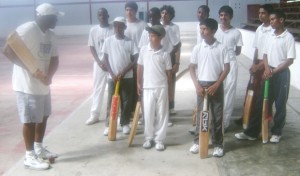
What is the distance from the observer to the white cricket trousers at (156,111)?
A: 15.6 feet

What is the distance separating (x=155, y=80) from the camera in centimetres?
471

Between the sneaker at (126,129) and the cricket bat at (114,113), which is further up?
the cricket bat at (114,113)

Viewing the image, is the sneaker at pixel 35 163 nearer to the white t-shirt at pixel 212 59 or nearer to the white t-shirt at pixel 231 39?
the white t-shirt at pixel 212 59

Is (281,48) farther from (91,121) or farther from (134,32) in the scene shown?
(91,121)

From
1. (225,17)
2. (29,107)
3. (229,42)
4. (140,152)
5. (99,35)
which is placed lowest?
(140,152)

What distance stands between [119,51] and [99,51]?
2.31ft

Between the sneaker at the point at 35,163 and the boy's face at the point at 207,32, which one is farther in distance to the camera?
the boy's face at the point at 207,32

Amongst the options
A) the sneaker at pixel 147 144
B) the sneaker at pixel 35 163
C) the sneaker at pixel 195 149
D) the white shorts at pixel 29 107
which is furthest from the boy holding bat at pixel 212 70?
the sneaker at pixel 35 163

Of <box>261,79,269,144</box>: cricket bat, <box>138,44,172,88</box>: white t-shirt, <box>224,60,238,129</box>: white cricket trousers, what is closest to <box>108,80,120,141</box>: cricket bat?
<box>138,44,172,88</box>: white t-shirt

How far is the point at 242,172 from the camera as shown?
13.5 feet

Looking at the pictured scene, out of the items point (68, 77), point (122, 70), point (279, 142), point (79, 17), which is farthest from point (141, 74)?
point (79, 17)

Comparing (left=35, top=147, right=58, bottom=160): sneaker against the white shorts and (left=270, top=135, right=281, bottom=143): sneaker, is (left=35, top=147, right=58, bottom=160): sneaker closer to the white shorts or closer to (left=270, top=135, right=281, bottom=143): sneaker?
the white shorts

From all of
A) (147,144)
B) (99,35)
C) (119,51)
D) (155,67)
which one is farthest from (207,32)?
(99,35)

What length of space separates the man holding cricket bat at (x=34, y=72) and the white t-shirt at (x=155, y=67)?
1.11 metres
